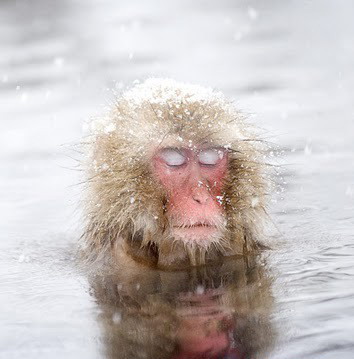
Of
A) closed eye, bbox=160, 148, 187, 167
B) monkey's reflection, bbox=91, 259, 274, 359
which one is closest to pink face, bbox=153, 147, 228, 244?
closed eye, bbox=160, 148, 187, 167

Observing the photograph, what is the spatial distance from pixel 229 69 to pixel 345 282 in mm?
5849

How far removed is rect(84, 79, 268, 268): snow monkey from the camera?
4984mm

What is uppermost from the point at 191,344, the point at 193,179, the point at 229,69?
the point at 229,69

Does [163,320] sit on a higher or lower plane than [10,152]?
lower

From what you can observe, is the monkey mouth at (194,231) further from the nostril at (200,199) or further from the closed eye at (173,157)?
the closed eye at (173,157)

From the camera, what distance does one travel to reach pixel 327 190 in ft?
21.4

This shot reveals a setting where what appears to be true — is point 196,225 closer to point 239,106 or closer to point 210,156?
point 210,156

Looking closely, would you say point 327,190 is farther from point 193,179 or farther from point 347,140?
point 193,179

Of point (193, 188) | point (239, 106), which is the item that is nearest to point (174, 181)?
point (193, 188)

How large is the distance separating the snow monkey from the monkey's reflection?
18cm

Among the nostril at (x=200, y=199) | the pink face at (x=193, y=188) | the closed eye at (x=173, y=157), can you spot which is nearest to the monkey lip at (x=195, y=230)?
the pink face at (x=193, y=188)

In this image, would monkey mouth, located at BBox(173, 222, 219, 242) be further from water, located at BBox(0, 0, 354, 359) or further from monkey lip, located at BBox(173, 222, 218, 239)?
water, located at BBox(0, 0, 354, 359)

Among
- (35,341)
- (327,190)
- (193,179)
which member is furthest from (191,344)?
(327,190)

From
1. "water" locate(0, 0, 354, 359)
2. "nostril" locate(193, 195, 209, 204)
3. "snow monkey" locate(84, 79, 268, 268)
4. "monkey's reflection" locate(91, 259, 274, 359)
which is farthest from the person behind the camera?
"snow monkey" locate(84, 79, 268, 268)
